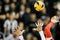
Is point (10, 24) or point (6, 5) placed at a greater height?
point (6, 5)

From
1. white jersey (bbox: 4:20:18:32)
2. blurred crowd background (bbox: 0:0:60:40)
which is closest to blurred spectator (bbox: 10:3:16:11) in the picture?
blurred crowd background (bbox: 0:0:60:40)

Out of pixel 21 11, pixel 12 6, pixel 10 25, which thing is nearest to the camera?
pixel 10 25

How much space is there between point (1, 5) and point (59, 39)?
1.05 meters

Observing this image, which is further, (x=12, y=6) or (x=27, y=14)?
(x=12, y=6)

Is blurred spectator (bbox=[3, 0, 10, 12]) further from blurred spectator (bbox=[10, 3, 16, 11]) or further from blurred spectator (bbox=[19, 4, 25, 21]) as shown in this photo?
blurred spectator (bbox=[19, 4, 25, 21])

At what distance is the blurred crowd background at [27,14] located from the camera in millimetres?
1968

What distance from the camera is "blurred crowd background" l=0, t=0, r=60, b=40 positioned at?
77.5 inches

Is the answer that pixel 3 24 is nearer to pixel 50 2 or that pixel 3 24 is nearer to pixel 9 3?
pixel 9 3

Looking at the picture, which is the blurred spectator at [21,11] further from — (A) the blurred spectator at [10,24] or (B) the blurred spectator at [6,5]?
(B) the blurred spectator at [6,5]

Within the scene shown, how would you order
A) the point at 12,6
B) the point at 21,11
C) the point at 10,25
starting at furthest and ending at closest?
1. the point at 12,6
2. the point at 21,11
3. the point at 10,25

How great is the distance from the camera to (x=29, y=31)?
211cm

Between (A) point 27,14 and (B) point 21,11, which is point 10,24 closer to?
(A) point 27,14

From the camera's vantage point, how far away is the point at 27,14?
2250mm

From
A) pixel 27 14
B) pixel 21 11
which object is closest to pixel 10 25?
pixel 27 14
